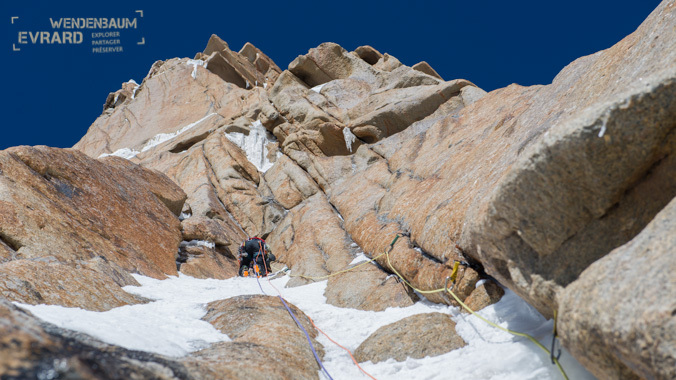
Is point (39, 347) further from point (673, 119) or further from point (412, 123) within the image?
point (412, 123)

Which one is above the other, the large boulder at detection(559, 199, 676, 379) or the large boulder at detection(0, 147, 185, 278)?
the large boulder at detection(0, 147, 185, 278)

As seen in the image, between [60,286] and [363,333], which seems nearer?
[60,286]

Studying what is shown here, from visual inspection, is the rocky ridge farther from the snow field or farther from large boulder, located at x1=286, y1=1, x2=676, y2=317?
the snow field

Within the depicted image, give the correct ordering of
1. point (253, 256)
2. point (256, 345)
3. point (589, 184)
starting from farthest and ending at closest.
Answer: point (253, 256) < point (256, 345) < point (589, 184)

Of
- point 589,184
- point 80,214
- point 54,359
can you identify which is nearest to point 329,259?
point 80,214

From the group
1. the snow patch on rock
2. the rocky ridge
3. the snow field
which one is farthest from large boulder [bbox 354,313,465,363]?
the snow patch on rock

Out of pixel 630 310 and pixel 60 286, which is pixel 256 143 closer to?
pixel 60 286

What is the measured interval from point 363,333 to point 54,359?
295 inches

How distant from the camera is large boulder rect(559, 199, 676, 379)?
150 inches

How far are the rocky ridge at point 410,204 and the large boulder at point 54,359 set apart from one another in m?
0.14

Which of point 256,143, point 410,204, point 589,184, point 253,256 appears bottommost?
point 589,184

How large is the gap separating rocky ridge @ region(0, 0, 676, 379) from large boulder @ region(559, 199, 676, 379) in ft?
0.07

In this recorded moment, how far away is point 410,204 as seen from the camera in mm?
15570

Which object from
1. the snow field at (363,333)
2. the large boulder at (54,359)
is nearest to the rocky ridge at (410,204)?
the large boulder at (54,359)
